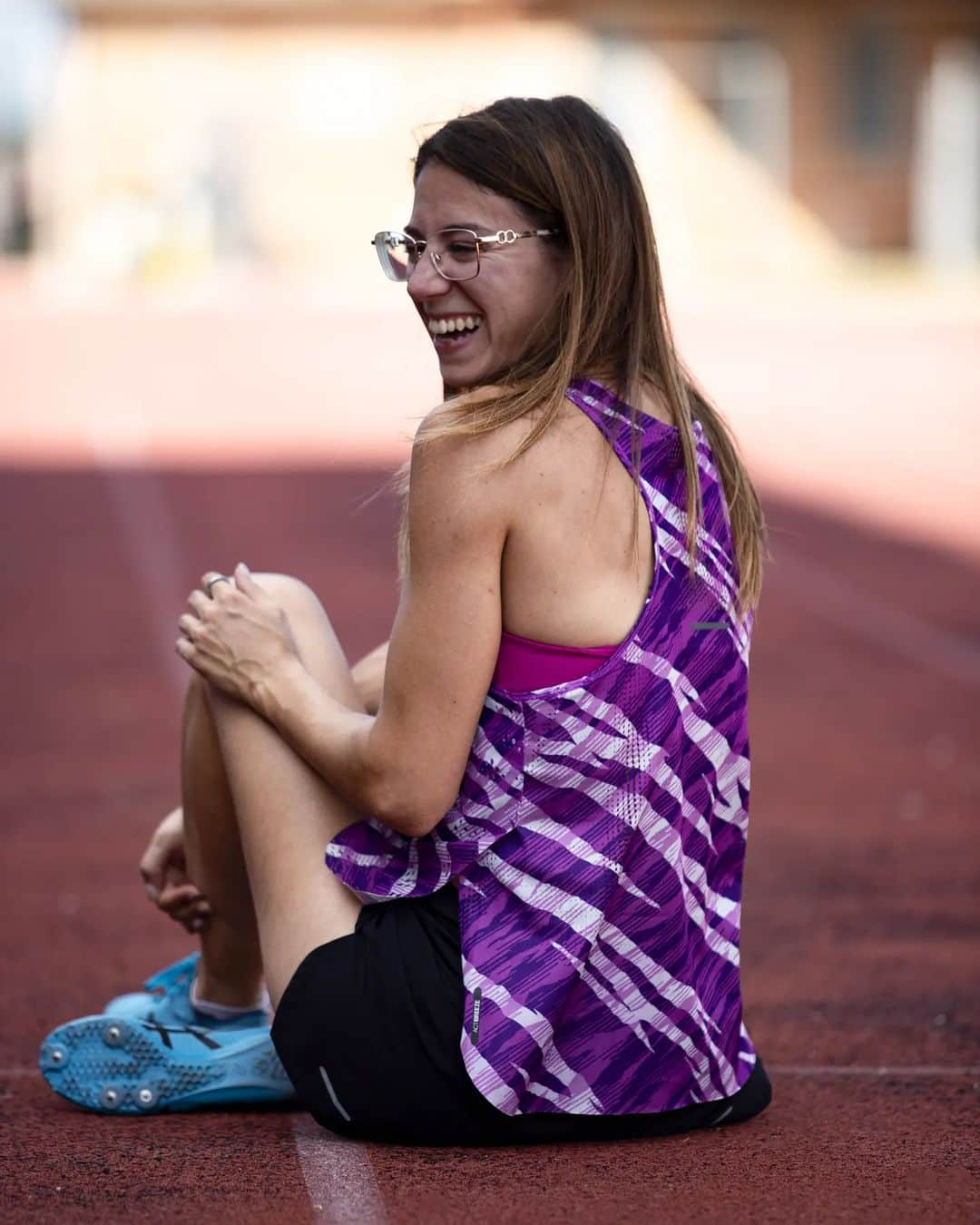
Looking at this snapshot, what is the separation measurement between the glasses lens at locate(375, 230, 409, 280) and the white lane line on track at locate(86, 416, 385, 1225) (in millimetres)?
1253

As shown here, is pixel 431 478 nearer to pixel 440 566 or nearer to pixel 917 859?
pixel 440 566

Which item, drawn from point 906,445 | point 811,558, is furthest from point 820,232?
point 811,558

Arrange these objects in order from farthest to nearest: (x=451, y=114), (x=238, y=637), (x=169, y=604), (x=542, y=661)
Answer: (x=451, y=114) → (x=169, y=604) → (x=238, y=637) → (x=542, y=661)

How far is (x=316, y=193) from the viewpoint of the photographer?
103 feet

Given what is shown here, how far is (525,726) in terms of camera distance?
8.51ft

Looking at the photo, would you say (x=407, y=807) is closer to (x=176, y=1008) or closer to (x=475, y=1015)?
(x=475, y=1015)

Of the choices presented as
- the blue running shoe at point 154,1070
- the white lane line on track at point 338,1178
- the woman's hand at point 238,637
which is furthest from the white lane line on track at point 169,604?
the woman's hand at point 238,637

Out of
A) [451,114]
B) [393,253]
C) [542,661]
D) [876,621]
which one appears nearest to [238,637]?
[542,661]

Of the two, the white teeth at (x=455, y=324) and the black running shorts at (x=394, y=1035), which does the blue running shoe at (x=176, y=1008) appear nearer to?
the black running shorts at (x=394, y=1035)

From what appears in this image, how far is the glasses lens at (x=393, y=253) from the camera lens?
277cm

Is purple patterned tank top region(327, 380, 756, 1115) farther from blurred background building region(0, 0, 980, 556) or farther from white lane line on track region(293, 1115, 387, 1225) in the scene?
blurred background building region(0, 0, 980, 556)

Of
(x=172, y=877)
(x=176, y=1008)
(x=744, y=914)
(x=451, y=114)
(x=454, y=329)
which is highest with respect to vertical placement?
(x=454, y=329)

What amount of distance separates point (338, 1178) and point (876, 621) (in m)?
7.06

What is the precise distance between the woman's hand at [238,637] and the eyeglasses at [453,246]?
20.2 inches
